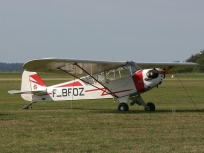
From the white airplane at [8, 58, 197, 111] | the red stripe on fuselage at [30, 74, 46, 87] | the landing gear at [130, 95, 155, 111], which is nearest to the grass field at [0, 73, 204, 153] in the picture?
the white airplane at [8, 58, 197, 111]

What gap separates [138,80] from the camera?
17766mm

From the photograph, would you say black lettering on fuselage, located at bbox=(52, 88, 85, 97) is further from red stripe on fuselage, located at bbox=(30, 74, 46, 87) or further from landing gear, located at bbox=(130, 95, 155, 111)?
landing gear, located at bbox=(130, 95, 155, 111)

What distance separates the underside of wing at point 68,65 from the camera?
16.6 meters

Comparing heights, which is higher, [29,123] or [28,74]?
[28,74]

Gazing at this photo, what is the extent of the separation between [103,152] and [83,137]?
73.3 inches

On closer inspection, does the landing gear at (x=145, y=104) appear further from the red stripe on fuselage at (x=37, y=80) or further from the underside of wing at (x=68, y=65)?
the red stripe on fuselage at (x=37, y=80)

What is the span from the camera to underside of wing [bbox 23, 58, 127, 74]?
16.6m

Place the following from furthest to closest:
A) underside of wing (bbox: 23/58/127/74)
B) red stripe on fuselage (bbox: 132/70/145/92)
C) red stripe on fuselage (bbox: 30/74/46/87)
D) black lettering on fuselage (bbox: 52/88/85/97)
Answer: red stripe on fuselage (bbox: 30/74/46/87)
black lettering on fuselage (bbox: 52/88/85/97)
red stripe on fuselage (bbox: 132/70/145/92)
underside of wing (bbox: 23/58/127/74)

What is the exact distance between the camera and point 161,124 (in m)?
13.1

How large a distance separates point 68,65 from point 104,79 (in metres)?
1.67

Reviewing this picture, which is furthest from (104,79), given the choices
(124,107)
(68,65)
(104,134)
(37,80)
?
(104,134)

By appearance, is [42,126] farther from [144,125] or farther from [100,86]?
[100,86]

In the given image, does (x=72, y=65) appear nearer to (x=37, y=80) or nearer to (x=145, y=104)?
(x=145, y=104)

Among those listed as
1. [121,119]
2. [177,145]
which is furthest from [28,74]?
[177,145]
